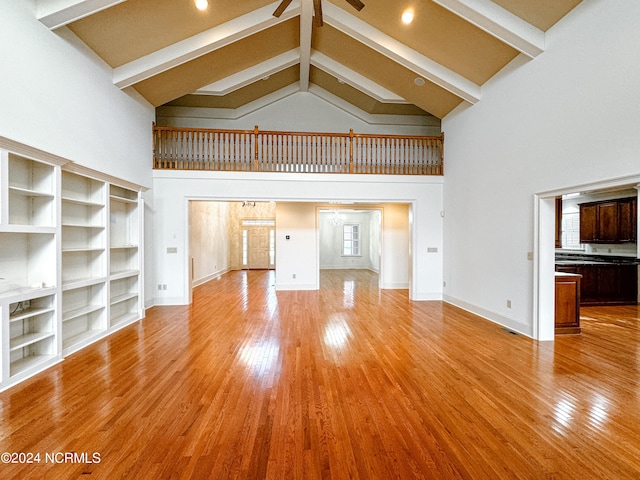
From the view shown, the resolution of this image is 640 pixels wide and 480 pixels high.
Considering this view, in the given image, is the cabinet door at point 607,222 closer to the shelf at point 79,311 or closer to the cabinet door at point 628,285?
the cabinet door at point 628,285

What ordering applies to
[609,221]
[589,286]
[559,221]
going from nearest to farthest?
1. [589,286]
2. [609,221]
3. [559,221]

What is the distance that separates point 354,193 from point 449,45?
3.11m

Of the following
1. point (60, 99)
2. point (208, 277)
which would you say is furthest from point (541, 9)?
point (208, 277)

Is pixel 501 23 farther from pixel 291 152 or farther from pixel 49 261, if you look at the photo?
pixel 49 261

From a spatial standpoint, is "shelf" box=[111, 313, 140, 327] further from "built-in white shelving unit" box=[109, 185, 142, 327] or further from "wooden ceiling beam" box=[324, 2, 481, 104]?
"wooden ceiling beam" box=[324, 2, 481, 104]

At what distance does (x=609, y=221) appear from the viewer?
693 centimetres

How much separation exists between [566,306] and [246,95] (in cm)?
786

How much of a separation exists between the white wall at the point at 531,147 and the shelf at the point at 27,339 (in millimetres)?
6084

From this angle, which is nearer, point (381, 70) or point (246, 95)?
point (381, 70)

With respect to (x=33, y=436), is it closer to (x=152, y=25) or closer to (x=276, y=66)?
(x=152, y=25)

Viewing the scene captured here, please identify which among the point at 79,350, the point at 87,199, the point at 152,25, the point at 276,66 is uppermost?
the point at 276,66

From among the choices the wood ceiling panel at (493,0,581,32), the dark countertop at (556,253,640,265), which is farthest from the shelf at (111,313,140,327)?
the dark countertop at (556,253,640,265)

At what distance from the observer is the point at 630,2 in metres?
2.99


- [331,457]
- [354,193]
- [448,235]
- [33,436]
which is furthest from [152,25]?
[448,235]
